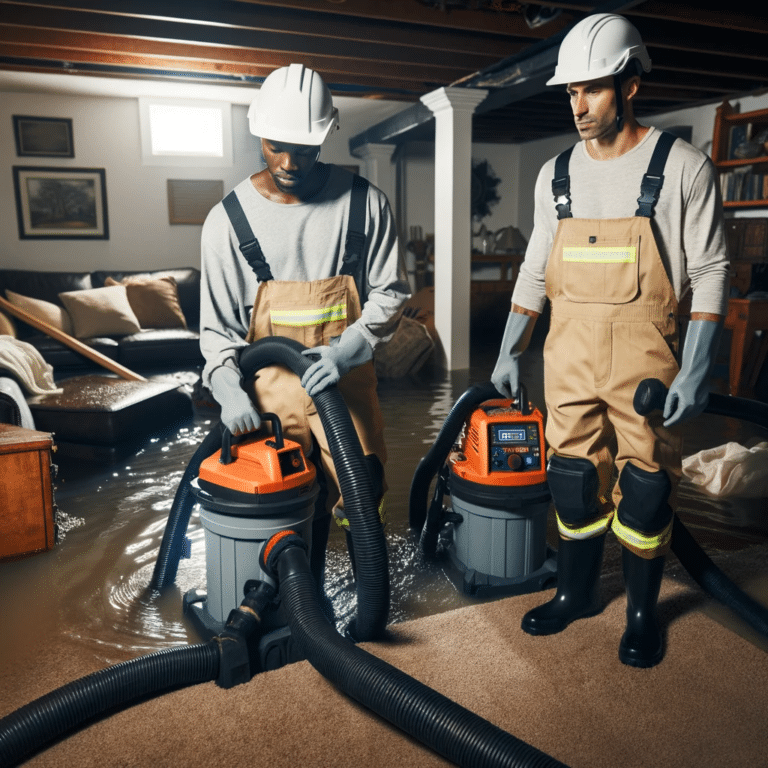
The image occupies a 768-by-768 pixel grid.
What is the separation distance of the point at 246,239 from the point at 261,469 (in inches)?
21.3

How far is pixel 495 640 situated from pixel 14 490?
5.30 ft

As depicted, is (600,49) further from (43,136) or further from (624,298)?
(43,136)

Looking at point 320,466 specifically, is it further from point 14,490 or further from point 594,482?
point 14,490

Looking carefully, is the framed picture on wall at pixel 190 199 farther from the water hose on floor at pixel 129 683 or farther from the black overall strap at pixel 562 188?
the water hose on floor at pixel 129 683

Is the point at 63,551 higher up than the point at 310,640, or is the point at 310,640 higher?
the point at 310,640

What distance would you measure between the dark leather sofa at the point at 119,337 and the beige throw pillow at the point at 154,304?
107 mm

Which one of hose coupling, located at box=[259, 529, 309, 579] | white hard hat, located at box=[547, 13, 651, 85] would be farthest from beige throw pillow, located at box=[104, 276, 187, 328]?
white hard hat, located at box=[547, 13, 651, 85]

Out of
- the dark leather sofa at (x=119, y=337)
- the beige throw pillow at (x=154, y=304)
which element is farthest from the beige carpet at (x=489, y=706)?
the beige throw pillow at (x=154, y=304)

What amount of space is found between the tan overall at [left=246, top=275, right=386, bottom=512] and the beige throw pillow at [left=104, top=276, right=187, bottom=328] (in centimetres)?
419

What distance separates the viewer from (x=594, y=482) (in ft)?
5.60

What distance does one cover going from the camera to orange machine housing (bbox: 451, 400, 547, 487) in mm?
1947

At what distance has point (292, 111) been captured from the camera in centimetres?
157

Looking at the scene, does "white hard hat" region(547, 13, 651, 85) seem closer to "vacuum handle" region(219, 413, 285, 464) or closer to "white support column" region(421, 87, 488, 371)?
"vacuum handle" region(219, 413, 285, 464)

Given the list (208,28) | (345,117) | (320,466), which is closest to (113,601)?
(320,466)
